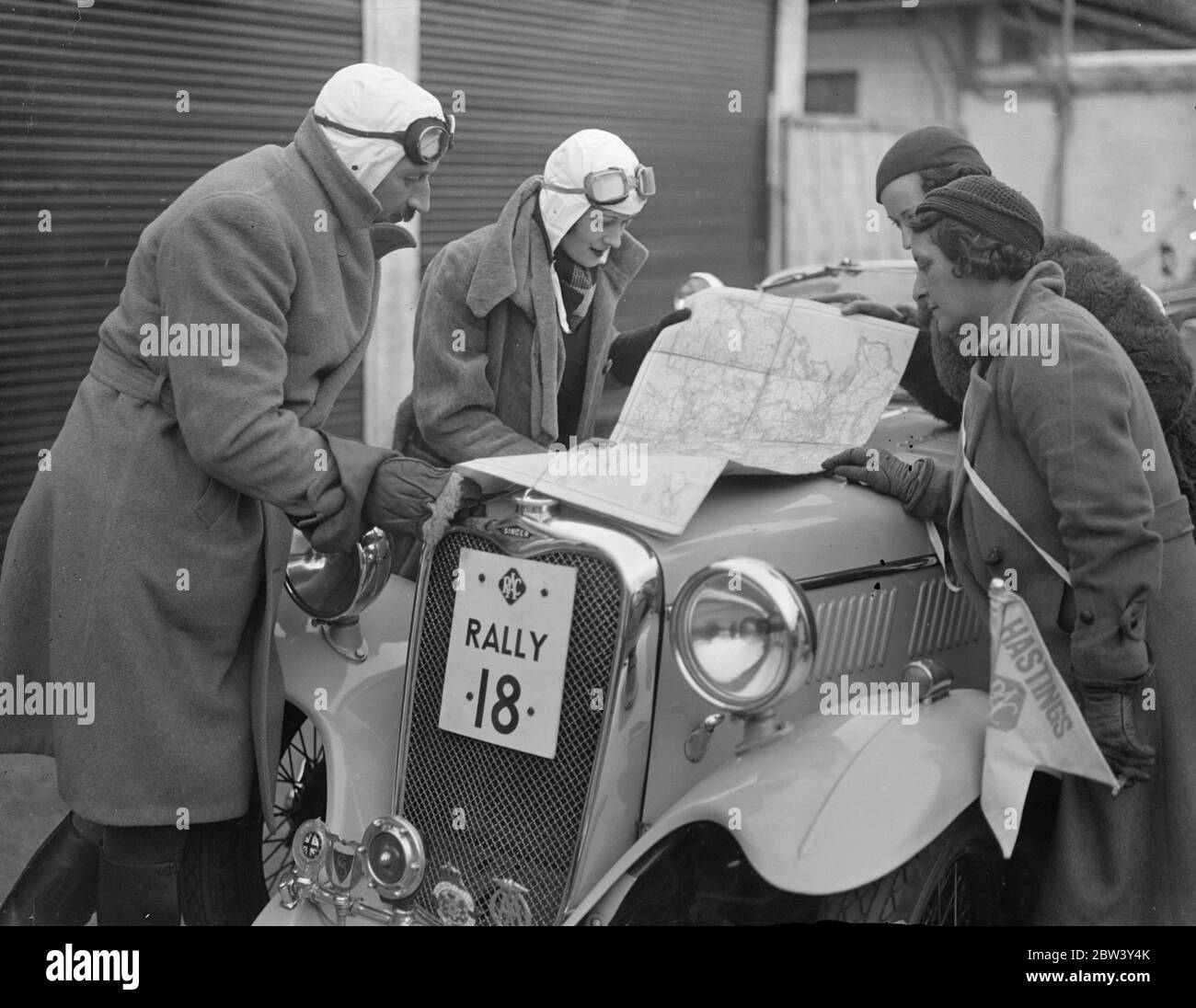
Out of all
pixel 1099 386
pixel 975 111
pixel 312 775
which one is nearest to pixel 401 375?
pixel 312 775

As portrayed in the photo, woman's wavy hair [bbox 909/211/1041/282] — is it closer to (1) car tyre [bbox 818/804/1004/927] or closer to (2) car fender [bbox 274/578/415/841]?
(1) car tyre [bbox 818/804/1004/927]

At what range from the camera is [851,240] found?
357 inches

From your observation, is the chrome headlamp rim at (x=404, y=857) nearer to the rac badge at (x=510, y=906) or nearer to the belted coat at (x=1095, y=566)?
the rac badge at (x=510, y=906)

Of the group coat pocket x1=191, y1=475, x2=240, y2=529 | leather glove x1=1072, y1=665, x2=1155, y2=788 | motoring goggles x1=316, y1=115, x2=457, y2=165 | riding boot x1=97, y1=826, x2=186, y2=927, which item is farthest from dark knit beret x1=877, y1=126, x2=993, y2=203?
riding boot x1=97, y1=826, x2=186, y2=927

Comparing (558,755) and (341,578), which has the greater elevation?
(341,578)

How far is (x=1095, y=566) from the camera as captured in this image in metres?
2.31

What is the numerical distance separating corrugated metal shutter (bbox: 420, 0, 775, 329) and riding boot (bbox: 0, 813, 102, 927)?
3.30 metres

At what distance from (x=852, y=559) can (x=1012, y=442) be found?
0.43 meters

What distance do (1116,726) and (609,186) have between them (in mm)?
1756

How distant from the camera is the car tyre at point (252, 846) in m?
2.82

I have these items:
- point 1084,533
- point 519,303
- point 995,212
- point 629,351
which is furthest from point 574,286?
point 1084,533

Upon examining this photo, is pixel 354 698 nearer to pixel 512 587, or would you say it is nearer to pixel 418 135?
pixel 512 587

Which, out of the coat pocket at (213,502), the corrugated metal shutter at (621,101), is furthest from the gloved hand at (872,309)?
the corrugated metal shutter at (621,101)

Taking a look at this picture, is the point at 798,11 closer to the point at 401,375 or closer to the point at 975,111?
the point at 975,111
